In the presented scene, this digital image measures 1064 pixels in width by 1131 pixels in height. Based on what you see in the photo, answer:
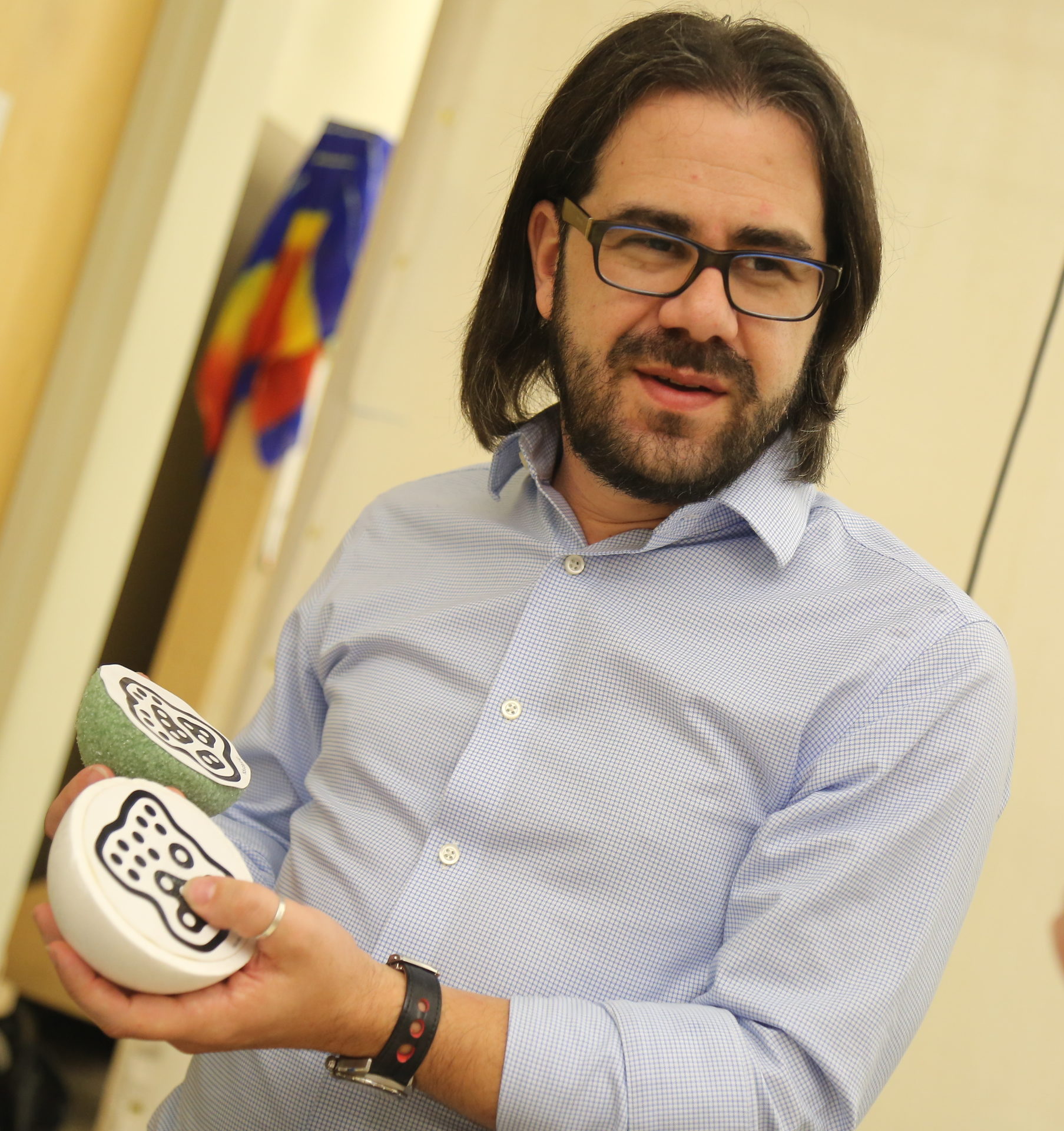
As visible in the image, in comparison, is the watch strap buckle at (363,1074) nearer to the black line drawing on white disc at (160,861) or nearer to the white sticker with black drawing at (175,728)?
the black line drawing on white disc at (160,861)

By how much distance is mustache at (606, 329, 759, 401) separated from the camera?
1.22 meters

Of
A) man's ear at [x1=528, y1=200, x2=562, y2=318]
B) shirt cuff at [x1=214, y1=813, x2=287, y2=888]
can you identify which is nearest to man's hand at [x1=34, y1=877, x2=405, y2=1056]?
shirt cuff at [x1=214, y1=813, x2=287, y2=888]

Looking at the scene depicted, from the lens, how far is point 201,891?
2.79 ft

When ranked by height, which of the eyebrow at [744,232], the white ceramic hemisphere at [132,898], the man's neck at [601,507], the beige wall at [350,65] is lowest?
the white ceramic hemisphere at [132,898]

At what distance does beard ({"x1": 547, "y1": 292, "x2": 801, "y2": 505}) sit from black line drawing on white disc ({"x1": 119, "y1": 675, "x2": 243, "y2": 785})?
1.68ft

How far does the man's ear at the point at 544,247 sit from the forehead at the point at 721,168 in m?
0.22

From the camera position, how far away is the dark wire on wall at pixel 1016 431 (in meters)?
2.09

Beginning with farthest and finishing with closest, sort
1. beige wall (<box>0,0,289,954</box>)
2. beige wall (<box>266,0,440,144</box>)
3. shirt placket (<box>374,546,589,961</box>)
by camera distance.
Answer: beige wall (<box>266,0,440,144</box>), beige wall (<box>0,0,289,954</box>), shirt placket (<box>374,546,589,961</box>)

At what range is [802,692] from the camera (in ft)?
3.55

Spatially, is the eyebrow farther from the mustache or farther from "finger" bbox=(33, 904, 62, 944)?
"finger" bbox=(33, 904, 62, 944)

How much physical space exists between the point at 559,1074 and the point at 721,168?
93 cm

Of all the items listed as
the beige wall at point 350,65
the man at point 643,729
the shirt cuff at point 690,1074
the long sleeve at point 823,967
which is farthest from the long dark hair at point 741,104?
the beige wall at point 350,65

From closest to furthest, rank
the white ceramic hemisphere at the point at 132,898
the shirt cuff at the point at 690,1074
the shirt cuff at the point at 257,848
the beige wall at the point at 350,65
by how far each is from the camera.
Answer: the white ceramic hemisphere at the point at 132,898 < the shirt cuff at the point at 690,1074 < the shirt cuff at the point at 257,848 < the beige wall at the point at 350,65

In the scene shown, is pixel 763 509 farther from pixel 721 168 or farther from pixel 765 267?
pixel 721 168
